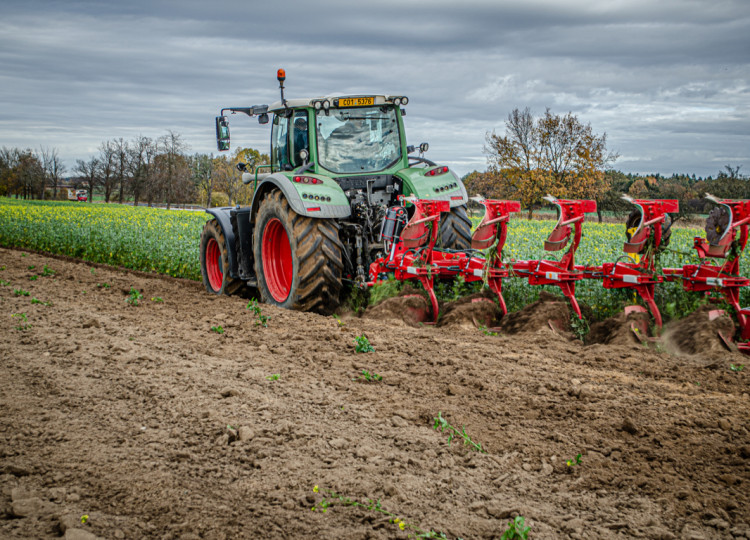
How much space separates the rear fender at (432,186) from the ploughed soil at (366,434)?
1.96 m

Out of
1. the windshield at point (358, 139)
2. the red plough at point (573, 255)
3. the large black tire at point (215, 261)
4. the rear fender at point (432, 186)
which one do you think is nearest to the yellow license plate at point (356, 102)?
the windshield at point (358, 139)

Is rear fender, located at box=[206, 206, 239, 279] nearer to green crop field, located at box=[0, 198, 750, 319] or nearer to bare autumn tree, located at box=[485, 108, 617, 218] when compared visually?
green crop field, located at box=[0, 198, 750, 319]

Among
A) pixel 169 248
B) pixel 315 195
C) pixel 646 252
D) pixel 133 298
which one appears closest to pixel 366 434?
pixel 646 252

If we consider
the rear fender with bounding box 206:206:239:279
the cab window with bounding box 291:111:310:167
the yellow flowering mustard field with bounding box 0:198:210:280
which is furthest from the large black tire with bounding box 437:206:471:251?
→ the yellow flowering mustard field with bounding box 0:198:210:280

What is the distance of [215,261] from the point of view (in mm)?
9406

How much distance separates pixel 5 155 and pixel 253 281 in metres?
80.2

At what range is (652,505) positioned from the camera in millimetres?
2836

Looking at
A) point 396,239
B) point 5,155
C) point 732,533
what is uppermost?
point 5,155

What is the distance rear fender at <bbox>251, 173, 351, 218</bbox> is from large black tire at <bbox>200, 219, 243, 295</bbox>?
173 cm

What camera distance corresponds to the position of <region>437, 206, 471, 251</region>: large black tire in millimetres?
7461

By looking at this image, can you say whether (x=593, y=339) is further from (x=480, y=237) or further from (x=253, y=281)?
(x=253, y=281)

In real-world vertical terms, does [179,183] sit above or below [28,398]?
above

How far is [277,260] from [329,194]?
140 cm

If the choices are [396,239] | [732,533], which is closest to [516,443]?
[732,533]
